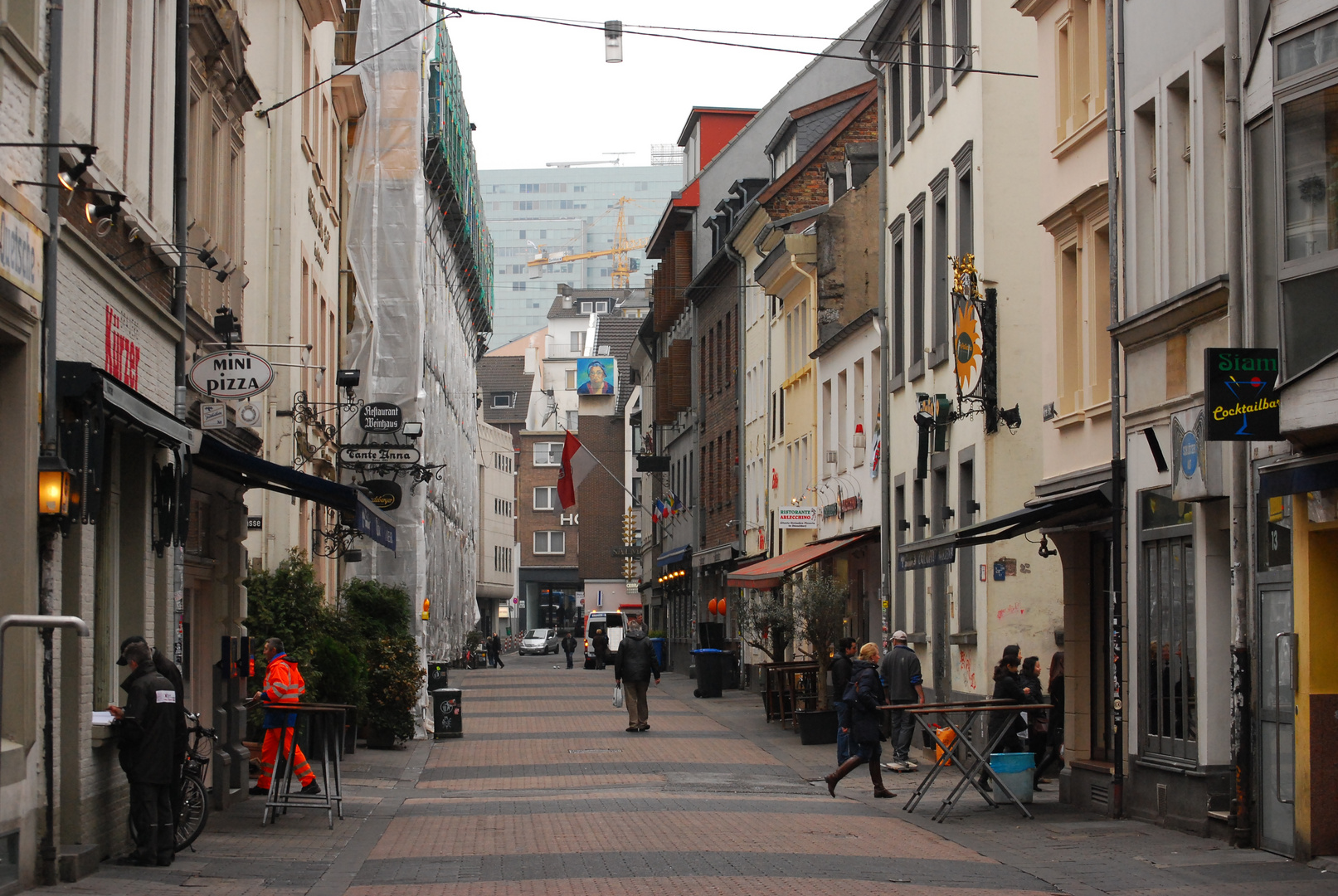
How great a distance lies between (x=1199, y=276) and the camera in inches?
588

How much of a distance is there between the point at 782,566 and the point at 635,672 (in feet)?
13.5

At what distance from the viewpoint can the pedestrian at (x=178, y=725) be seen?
513 inches

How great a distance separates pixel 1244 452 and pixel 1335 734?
234 cm

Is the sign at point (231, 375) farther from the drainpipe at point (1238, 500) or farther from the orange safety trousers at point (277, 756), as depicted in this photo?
the drainpipe at point (1238, 500)

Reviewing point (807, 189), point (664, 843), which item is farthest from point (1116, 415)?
point (807, 189)

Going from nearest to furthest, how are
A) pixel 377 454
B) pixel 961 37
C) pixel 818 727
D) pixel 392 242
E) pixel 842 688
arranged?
pixel 842 688 < pixel 961 37 < pixel 818 727 < pixel 377 454 < pixel 392 242

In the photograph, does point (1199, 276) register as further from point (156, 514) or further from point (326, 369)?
point (326, 369)

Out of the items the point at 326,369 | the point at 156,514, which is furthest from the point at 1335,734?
the point at 326,369

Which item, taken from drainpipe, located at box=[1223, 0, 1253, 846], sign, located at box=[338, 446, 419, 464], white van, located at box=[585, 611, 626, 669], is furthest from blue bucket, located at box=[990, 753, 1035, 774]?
white van, located at box=[585, 611, 626, 669]

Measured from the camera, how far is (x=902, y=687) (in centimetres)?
2202

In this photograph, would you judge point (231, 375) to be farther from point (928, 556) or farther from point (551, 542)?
point (551, 542)

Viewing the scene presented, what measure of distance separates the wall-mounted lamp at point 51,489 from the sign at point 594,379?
101 metres

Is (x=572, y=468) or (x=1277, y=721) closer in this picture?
(x=1277, y=721)

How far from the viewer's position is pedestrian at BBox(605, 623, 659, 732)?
1131 inches
